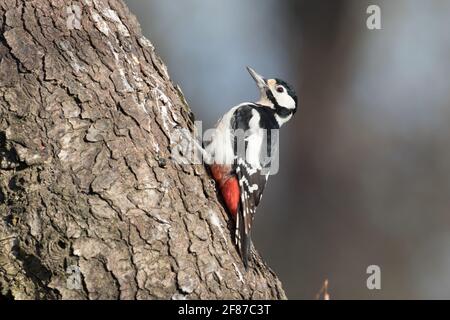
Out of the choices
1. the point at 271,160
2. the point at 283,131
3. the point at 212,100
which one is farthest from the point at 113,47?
the point at 212,100

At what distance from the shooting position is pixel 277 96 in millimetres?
Result: 4719

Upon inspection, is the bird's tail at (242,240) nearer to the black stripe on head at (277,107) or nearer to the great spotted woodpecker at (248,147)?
the great spotted woodpecker at (248,147)

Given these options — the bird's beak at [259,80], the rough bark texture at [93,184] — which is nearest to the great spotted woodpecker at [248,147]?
the bird's beak at [259,80]

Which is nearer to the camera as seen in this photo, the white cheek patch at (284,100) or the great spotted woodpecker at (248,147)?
the great spotted woodpecker at (248,147)

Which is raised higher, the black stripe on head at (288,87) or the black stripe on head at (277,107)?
the black stripe on head at (288,87)

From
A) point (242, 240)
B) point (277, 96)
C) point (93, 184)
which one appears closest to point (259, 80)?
point (277, 96)

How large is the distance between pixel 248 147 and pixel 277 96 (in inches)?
27.0

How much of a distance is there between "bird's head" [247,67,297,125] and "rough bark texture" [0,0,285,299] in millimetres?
1507

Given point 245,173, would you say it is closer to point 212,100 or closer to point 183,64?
point 212,100

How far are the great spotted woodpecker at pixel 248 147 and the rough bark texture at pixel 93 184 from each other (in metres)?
0.31

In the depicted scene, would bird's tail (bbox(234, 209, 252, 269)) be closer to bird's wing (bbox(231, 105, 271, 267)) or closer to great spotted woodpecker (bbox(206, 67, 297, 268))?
great spotted woodpecker (bbox(206, 67, 297, 268))

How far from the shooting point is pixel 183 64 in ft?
29.3

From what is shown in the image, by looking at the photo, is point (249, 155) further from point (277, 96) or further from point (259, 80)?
point (259, 80)

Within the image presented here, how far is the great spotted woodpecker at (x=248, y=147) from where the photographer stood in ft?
11.8
